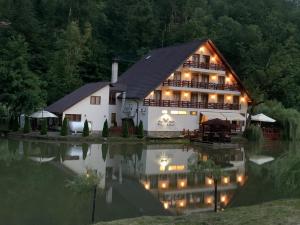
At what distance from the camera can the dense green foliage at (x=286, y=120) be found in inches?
1785

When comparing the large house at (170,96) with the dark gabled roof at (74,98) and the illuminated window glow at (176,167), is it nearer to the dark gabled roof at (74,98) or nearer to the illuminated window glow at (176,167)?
the dark gabled roof at (74,98)

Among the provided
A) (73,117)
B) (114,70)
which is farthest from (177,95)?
(73,117)

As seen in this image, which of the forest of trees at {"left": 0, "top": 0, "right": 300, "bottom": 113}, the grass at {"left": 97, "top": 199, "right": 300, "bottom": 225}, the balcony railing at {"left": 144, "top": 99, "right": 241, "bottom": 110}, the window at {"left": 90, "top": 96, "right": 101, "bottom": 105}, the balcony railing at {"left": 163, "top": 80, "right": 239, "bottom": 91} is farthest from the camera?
the forest of trees at {"left": 0, "top": 0, "right": 300, "bottom": 113}

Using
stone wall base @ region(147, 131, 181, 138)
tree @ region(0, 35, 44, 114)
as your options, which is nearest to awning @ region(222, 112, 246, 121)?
stone wall base @ region(147, 131, 181, 138)

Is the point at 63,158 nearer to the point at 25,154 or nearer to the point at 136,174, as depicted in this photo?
the point at 25,154

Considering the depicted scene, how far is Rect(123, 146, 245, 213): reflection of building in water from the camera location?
46.6 ft

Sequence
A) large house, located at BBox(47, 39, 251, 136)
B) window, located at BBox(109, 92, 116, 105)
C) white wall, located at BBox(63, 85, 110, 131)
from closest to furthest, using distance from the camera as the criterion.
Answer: white wall, located at BBox(63, 85, 110, 131)
large house, located at BBox(47, 39, 251, 136)
window, located at BBox(109, 92, 116, 105)

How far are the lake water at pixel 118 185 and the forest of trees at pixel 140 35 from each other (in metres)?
23.1

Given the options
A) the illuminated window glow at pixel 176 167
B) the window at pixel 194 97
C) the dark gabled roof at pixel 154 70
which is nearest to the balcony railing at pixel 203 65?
the dark gabled roof at pixel 154 70

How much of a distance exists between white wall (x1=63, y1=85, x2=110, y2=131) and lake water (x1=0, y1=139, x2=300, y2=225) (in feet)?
36.3

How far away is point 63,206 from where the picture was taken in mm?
12555

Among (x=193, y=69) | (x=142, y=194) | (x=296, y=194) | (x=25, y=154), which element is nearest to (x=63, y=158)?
(x=25, y=154)

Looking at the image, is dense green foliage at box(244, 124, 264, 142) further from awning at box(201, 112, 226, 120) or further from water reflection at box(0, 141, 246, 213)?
water reflection at box(0, 141, 246, 213)

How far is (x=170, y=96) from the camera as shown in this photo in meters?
42.7
